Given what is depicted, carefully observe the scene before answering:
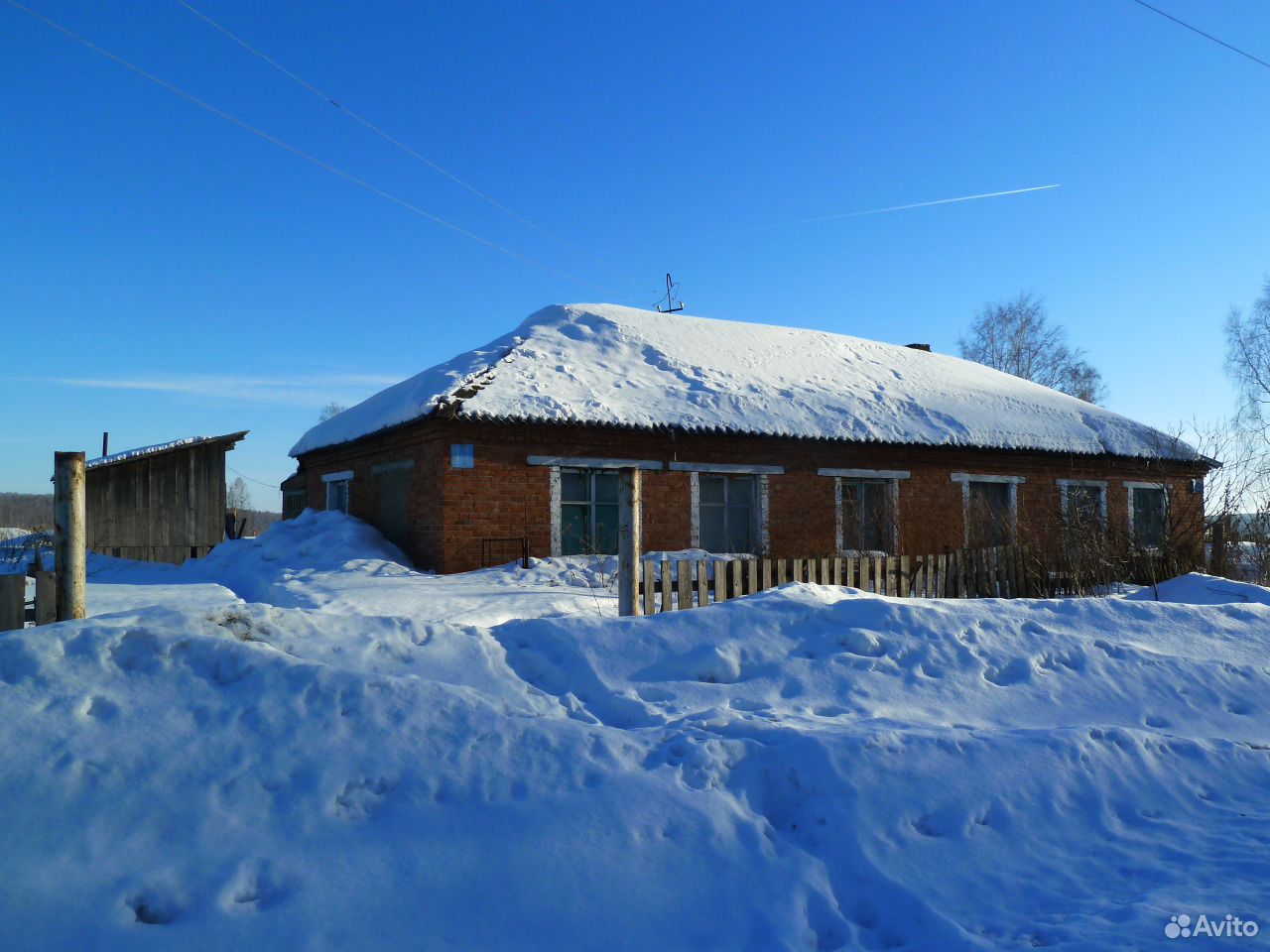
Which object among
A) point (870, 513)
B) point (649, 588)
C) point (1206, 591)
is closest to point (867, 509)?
point (870, 513)

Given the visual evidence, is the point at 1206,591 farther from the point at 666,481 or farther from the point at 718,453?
the point at 666,481

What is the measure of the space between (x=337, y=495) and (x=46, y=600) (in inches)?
494

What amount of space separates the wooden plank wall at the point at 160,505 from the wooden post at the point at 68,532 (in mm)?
15270

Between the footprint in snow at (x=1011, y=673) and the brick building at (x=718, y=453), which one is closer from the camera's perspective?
the footprint in snow at (x=1011, y=673)

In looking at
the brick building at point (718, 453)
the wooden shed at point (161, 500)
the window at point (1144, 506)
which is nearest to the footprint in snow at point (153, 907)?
the brick building at point (718, 453)

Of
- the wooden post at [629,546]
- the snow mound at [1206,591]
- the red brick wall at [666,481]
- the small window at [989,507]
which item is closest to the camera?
the wooden post at [629,546]

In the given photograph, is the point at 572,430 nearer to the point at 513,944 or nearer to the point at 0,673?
the point at 0,673

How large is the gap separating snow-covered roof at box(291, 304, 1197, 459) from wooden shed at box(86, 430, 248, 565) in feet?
7.47

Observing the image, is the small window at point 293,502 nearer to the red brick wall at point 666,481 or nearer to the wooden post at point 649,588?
the red brick wall at point 666,481

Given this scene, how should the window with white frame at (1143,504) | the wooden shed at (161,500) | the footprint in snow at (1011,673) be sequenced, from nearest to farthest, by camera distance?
the footprint in snow at (1011,673) → the wooden shed at (161,500) → the window with white frame at (1143,504)

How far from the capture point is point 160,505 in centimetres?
1917

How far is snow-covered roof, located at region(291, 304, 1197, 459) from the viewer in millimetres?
14320

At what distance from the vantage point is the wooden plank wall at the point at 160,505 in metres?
18.7

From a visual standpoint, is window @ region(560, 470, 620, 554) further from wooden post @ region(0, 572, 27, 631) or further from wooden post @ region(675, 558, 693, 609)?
wooden post @ region(0, 572, 27, 631)
